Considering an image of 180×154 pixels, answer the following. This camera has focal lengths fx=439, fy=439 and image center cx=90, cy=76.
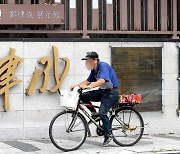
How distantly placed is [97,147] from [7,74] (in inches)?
107

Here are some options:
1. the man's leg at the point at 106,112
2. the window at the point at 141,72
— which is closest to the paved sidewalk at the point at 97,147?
the man's leg at the point at 106,112

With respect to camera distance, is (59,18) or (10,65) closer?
(10,65)

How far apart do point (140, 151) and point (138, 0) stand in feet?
15.2

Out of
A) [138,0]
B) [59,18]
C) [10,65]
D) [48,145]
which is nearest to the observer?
[48,145]

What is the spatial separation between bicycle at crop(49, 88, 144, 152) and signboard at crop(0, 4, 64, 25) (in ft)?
9.43

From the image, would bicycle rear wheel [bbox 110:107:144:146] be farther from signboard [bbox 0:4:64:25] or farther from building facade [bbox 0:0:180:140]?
signboard [bbox 0:4:64:25]

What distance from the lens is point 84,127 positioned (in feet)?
26.3

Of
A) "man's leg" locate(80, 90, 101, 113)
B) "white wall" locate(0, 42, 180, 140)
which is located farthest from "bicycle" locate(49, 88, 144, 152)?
"white wall" locate(0, 42, 180, 140)

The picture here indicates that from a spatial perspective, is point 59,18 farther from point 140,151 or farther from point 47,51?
point 140,151

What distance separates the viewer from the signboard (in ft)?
33.0

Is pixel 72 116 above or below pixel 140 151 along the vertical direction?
above

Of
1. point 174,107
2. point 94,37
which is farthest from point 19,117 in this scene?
point 174,107

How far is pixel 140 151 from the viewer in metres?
7.73

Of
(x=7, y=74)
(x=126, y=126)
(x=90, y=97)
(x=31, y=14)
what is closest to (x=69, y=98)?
(x=90, y=97)
